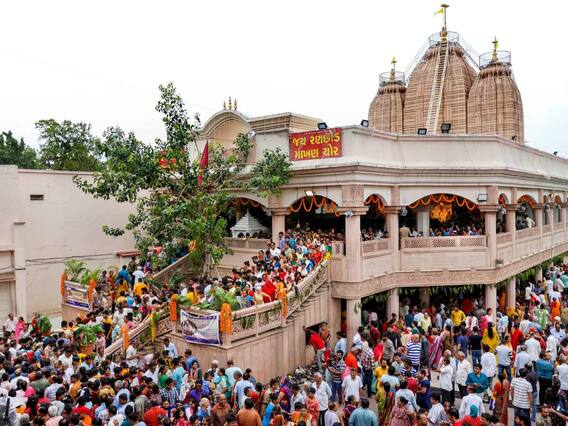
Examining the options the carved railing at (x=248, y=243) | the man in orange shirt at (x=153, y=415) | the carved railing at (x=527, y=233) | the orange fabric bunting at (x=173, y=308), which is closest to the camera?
the man in orange shirt at (x=153, y=415)

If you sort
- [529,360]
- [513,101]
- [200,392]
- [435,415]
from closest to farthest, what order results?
[435,415], [200,392], [529,360], [513,101]

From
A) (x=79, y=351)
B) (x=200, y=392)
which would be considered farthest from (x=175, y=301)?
(x=200, y=392)

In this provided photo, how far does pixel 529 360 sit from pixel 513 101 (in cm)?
2258

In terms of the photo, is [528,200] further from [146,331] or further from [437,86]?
[146,331]

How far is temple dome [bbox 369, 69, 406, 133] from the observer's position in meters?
33.2

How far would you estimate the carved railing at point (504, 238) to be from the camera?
19.1m

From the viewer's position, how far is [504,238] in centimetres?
1942

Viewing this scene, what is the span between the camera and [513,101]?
1150 inches

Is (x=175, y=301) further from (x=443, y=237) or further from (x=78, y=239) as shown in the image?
(x=78, y=239)

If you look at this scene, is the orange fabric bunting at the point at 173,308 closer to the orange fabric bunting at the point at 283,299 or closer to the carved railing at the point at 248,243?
the orange fabric bunting at the point at 283,299

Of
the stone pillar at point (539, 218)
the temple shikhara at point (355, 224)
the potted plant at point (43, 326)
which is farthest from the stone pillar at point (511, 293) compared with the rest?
the potted plant at point (43, 326)

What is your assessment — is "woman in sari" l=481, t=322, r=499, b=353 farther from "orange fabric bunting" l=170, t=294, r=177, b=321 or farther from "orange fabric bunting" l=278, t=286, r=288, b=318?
"orange fabric bunting" l=170, t=294, r=177, b=321

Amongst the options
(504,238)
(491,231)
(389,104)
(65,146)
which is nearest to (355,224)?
(491,231)

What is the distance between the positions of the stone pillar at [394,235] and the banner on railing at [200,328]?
8.08m
